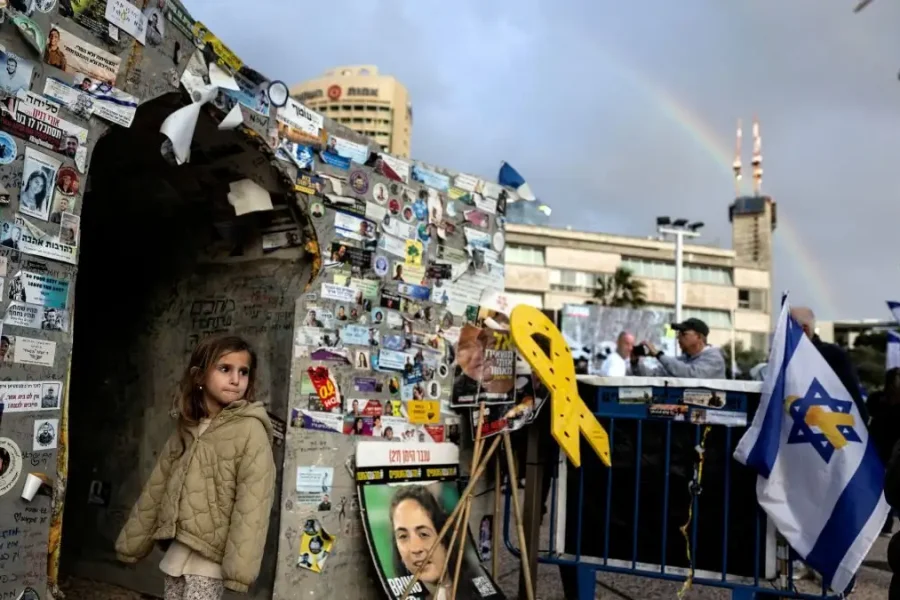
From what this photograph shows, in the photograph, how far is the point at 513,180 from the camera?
5.61 metres

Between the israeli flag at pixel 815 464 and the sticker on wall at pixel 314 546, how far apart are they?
7.71 ft

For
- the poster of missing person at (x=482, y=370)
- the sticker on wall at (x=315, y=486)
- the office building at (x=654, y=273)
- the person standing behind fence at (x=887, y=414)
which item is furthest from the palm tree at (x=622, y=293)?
the sticker on wall at (x=315, y=486)

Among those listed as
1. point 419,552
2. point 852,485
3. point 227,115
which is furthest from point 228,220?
point 852,485

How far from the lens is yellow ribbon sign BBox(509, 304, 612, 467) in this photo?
4375mm

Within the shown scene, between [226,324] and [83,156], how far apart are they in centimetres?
179

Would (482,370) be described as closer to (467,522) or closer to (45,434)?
(467,522)

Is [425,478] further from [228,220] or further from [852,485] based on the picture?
[852,485]

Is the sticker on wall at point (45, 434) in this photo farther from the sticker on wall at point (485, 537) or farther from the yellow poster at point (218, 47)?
the sticker on wall at point (485, 537)

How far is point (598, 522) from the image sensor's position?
462 centimetres

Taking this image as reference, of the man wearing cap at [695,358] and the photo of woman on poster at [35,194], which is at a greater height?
the photo of woman on poster at [35,194]

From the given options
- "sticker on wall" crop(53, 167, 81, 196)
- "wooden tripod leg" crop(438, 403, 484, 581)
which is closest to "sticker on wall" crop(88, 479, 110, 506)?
"wooden tripod leg" crop(438, 403, 484, 581)

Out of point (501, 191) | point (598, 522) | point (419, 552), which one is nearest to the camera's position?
point (419, 552)

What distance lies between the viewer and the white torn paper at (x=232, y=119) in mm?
3686

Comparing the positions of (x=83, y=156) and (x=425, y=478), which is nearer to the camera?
(x=83, y=156)
